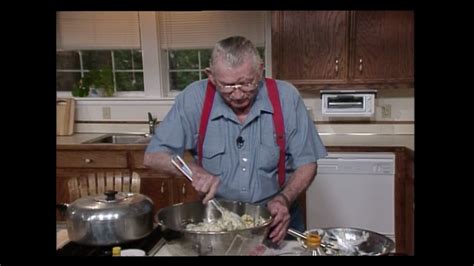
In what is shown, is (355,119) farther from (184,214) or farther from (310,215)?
(184,214)

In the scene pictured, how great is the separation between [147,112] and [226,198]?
142cm

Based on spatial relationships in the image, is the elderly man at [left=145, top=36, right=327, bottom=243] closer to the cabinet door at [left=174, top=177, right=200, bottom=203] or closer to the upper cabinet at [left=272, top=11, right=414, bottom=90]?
the cabinet door at [left=174, top=177, right=200, bottom=203]

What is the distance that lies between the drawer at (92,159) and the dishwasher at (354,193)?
0.86m

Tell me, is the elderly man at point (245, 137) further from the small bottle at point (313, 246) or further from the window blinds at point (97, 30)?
the window blinds at point (97, 30)

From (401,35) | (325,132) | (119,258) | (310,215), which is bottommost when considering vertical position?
(310,215)

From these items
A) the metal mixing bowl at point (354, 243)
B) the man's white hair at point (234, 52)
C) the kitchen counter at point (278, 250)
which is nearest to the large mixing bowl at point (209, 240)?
the kitchen counter at point (278, 250)

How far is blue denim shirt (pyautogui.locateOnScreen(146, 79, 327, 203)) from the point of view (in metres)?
1.27

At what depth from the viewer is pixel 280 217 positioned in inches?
41.5

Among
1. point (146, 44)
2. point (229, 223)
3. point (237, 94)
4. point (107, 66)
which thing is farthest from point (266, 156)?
point (107, 66)

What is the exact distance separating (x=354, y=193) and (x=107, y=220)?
1.48 meters

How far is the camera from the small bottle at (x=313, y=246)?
96 centimetres
